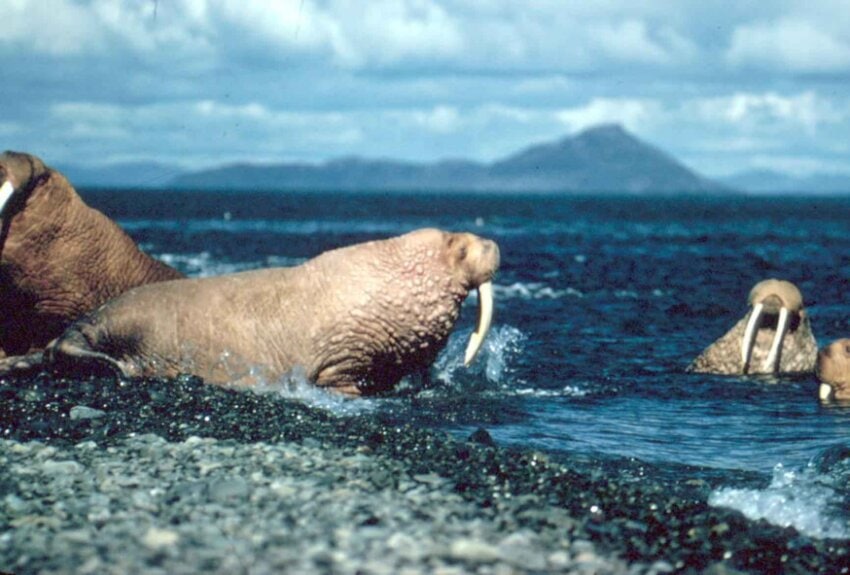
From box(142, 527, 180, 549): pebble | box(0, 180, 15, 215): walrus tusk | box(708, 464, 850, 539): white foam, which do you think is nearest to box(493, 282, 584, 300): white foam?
box(0, 180, 15, 215): walrus tusk

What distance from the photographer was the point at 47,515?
5.63m

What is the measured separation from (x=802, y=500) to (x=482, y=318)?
130 inches

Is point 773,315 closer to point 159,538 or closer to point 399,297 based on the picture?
point 399,297

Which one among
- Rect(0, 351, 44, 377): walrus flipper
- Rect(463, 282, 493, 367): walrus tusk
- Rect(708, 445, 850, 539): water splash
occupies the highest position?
Rect(463, 282, 493, 367): walrus tusk

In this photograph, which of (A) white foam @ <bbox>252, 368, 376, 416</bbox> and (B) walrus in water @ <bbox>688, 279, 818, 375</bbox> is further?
(B) walrus in water @ <bbox>688, 279, 818, 375</bbox>

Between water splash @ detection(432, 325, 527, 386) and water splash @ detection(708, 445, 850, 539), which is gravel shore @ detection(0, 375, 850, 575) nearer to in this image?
water splash @ detection(708, 445, 850, 539)

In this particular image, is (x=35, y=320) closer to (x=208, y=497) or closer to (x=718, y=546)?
(x=208, y=497)

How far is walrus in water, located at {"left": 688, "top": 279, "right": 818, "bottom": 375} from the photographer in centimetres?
1241

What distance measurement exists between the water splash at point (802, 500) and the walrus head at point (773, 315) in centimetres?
466

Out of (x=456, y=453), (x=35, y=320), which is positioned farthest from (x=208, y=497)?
(x=35, y=320)

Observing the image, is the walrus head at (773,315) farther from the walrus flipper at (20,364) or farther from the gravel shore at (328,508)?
the walrus flipper at (20,364)

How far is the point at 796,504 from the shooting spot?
654 cm

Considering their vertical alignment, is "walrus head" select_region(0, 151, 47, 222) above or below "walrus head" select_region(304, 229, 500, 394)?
above

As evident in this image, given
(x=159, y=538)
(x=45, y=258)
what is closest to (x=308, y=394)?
(x=45, y=258)
